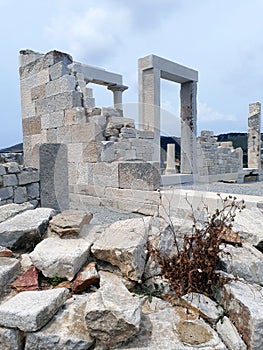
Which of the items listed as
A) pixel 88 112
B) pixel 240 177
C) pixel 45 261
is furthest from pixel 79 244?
pixel 240 177

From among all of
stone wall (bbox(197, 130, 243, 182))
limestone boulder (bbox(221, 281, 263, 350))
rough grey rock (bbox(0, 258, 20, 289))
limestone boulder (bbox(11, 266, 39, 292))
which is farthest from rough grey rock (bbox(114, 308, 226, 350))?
stone wall (bbox(197, 130, 243, 182))

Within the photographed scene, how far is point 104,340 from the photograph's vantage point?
1427 millimetres

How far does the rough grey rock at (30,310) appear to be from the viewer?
4.72 ft

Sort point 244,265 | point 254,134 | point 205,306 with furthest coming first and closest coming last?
point 254,134 < point 244,265 < point 205,306

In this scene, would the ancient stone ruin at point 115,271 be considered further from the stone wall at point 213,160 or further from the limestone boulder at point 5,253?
the stone wall at point 213,160

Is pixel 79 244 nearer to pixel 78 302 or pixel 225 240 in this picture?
pixel 78 302

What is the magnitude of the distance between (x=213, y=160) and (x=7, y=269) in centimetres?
979

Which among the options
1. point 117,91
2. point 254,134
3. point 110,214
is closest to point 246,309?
point 110,214

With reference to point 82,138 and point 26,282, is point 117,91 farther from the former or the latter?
point 26,282

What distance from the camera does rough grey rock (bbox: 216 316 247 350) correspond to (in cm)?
146

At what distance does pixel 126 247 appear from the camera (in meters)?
1.97

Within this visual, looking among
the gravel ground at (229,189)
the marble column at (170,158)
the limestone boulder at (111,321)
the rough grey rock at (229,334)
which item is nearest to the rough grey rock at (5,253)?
the limestone boulder at (111,321)

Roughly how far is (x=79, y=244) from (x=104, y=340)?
839 mm

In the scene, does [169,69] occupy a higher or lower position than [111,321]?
higher
